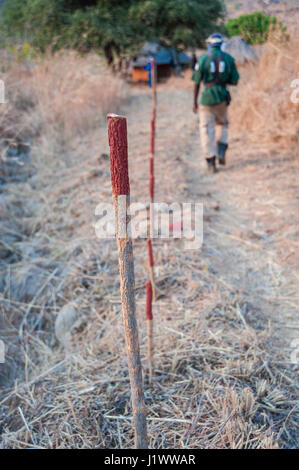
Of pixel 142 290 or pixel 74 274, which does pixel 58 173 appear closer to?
pixel 74 274

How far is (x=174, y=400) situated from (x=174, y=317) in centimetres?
59

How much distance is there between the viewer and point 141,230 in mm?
3205

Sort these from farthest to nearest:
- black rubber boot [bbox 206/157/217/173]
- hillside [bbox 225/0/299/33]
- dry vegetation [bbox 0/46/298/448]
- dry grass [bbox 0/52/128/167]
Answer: dry grass [bbox 0/52/128/167] → black rubber boot [bbox 206/157/217/173] → hillside [bbox 225/0/299/33] → dry vegetation [bbox 0/46/298/448]

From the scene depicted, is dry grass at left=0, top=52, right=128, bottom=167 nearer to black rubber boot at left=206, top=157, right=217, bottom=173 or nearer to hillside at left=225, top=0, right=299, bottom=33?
black rubber boot at left=206, top=157, right=217, bottom=173

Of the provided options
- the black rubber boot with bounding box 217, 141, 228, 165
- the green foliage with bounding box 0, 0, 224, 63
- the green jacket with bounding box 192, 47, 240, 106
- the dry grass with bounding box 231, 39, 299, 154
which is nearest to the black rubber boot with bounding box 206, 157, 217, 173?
the black rubber boot with bounding box 217, 141, 228, 165

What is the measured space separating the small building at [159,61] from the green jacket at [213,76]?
10455 millimetres

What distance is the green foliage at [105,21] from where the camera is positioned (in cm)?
1148

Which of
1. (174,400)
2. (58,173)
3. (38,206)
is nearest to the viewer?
(174,400)

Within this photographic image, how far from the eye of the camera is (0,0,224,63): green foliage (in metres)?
11.5

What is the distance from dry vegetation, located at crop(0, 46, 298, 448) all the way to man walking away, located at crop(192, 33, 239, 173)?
48 cm

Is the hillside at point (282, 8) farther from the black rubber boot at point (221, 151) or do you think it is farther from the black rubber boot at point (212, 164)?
the black rubber boot at point (212, 164)

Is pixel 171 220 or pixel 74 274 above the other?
pixel 171 220

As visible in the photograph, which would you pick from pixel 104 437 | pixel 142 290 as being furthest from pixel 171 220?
pixel 104 437

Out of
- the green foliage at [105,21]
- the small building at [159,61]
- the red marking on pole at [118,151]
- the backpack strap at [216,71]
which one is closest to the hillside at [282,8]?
the backpack strap at [216,71]
